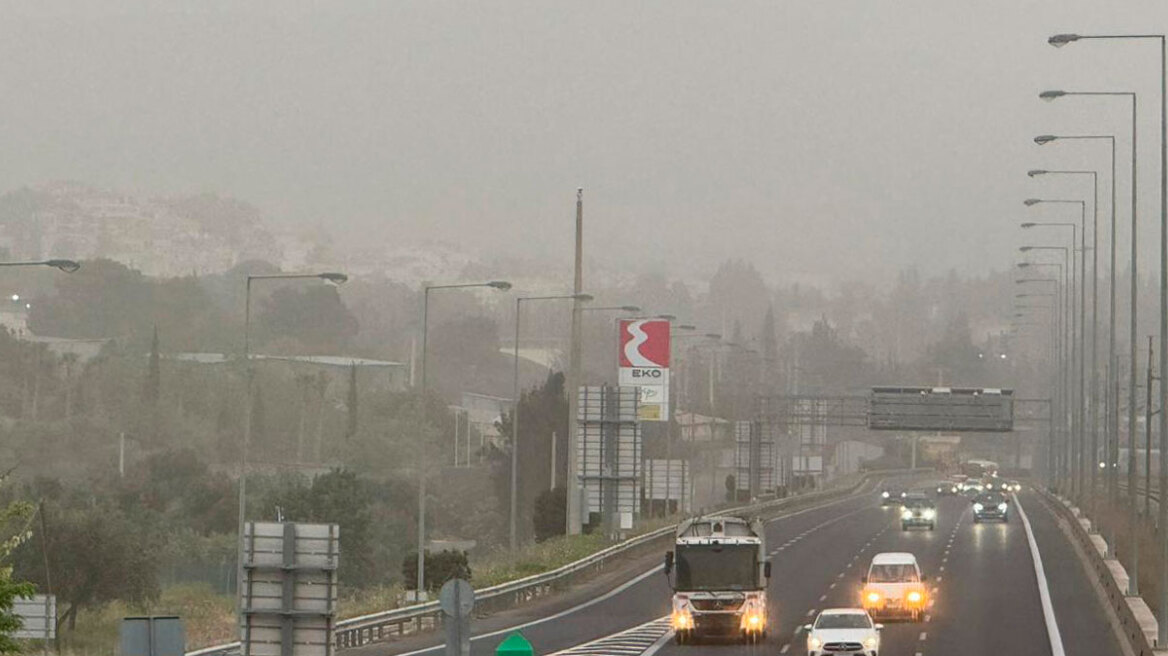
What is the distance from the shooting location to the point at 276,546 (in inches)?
874

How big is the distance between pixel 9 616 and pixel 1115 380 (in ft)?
297

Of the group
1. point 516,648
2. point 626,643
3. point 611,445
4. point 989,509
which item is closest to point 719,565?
point 626,643

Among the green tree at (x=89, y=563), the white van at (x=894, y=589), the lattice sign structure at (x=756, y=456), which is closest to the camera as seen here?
the white van at (x=894, y=589)

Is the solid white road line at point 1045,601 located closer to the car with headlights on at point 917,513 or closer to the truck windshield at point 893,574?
the truck windshield at point 893,574

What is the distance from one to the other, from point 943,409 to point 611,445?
75498 mm

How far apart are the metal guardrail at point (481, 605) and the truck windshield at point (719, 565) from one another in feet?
17.2

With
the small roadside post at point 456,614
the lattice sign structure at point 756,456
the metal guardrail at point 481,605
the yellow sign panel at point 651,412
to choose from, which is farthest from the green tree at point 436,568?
the lattice sign structure at point 756,456

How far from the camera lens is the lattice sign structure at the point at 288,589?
867 inches

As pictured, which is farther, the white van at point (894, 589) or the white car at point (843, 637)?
the white van at point (894, 589)

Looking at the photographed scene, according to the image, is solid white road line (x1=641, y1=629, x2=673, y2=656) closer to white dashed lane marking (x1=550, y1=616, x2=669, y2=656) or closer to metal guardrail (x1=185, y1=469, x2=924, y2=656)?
white dashed lane marking (x1=550, y1=616, x2=669, y2=656)

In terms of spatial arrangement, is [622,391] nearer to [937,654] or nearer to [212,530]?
[937,654]

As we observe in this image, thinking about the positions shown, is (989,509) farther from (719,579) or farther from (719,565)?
(719,565)

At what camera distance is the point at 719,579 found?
52938 mm

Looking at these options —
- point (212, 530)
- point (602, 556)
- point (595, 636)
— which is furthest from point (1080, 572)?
point (212, 530)
